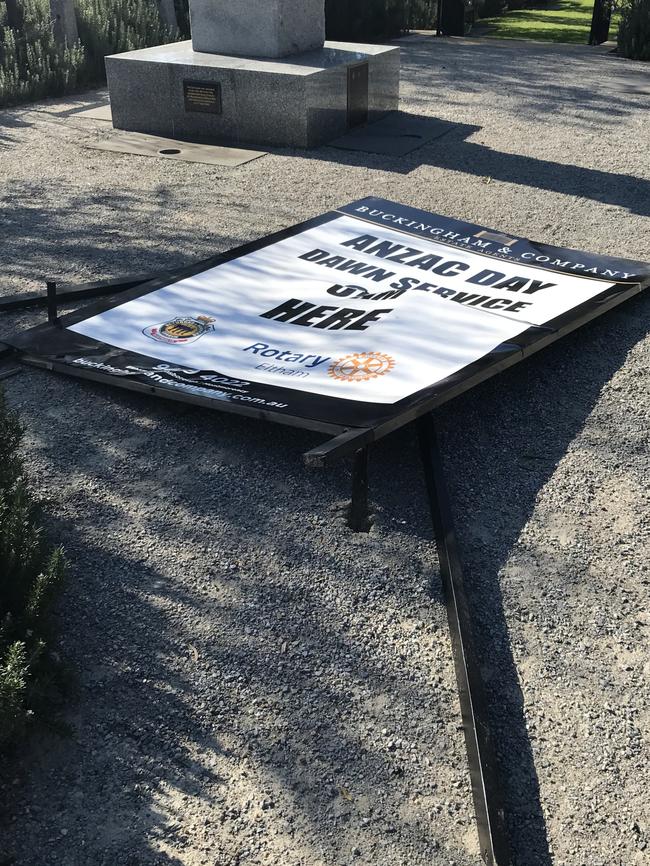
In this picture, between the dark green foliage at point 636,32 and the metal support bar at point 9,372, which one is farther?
the dark green foliage at point 636,32

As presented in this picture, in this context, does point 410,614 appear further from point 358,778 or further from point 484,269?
point 484,269

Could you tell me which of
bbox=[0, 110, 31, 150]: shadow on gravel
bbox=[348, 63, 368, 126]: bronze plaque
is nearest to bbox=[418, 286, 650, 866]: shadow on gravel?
bbox=[348, 63, 368, 126]: bronze plaque

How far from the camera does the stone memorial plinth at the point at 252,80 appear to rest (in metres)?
Result: 8.75

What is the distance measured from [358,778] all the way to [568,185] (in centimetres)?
644

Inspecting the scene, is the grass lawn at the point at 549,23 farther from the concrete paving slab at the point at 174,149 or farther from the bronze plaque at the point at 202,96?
the concrete paving slab at the point at 174,149

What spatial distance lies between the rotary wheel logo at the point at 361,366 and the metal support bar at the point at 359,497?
64 centimetres

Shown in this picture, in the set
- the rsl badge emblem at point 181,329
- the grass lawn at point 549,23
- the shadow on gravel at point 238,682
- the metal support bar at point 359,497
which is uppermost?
the grass lawn at point 549,23

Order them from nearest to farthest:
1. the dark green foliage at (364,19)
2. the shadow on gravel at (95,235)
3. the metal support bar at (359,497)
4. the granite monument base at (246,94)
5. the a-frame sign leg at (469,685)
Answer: the a-frame sign leg at (469,685) < the metal support bar at (359,497) < the shadow on gravel at (95,235) < the granite monument base at (246,94) < the dark green foliage at (364,19)

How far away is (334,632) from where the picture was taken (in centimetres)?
302

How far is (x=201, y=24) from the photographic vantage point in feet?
31.2

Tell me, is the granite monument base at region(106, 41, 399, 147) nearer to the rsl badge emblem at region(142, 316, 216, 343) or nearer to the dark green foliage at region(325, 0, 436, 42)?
the rsl badge emblem at region(142, 316, 216, 343)

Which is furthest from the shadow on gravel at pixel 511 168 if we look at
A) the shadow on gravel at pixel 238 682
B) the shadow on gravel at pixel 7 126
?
the shadow on gravel at pixel 238 682

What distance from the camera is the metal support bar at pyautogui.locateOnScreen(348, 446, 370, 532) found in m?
3.52

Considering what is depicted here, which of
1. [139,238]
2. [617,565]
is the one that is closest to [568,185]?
[139,238]
